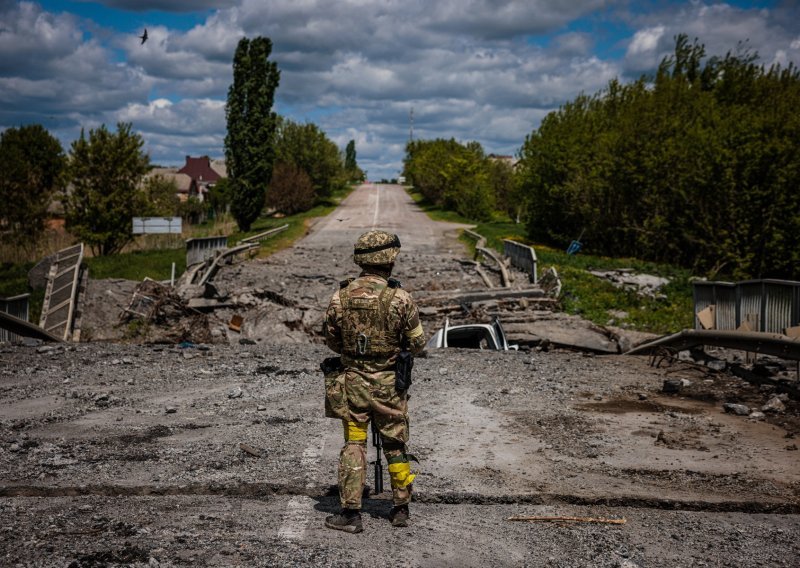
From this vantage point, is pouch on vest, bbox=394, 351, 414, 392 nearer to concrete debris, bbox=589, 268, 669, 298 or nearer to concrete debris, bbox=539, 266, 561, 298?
concrete debris, bbox=539, 266, 561, 298

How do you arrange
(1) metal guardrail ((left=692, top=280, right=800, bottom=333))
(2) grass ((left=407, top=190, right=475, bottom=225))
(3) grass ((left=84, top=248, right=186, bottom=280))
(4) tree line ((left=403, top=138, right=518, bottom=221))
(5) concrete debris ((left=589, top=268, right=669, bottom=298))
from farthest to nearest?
(4) tree line ((left=403, top=138, right=518, bottom=221)) < (2) grass ((left=407, top=190, right=475, bottom=225)) < (3) grass ((left=84, top=248, right=186, bottom=280)) < (5) concrete debris ((left=589, top=268, right=669, bottom=298)) < (1) metal guardrail ((left=692, top=280, right=800, bottom=333))

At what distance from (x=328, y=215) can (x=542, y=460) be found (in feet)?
152

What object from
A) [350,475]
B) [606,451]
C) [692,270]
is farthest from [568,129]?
[350,475]

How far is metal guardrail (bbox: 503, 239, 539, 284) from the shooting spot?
1992 cm

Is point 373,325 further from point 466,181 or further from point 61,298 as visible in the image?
point 466,181

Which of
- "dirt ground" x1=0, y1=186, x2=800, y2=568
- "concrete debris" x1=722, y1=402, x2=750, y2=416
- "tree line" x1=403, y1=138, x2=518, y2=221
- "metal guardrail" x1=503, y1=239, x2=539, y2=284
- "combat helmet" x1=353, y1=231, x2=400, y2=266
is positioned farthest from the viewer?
"tree line" x1=403, y1=138, x2=518, y2=221

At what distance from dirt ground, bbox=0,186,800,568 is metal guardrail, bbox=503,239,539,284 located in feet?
29.7

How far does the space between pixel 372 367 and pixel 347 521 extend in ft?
3.24

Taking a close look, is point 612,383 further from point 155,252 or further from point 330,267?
point 155,252

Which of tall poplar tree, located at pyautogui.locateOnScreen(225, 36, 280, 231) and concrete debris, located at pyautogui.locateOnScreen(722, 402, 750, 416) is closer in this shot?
concrete debris, located at pyautogui.locateOnScreen(722, 402, 750, 416)

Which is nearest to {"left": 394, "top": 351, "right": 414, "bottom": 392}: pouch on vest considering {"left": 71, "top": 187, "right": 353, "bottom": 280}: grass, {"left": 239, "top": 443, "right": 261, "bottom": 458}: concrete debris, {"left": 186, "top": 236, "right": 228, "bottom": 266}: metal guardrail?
{"left": 239, "top": 443, "right": 261, "bottom": 458}: concrete debris

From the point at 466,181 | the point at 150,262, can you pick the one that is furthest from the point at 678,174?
the point at 466,181

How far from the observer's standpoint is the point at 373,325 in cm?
471

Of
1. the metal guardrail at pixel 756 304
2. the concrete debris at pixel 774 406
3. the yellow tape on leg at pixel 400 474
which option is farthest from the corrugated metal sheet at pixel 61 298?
the concrete debris at pixel 774 406
